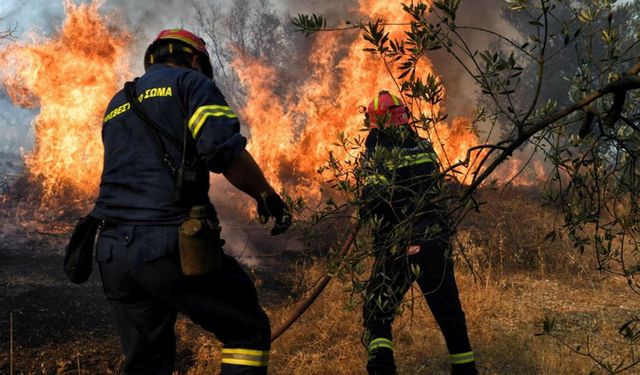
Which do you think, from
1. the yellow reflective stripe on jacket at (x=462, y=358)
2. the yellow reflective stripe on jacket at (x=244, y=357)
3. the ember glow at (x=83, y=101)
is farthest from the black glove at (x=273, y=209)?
the ember glow at (x=83, y=101)

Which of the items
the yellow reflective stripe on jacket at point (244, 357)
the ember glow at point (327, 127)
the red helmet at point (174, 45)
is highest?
the ember glow at point (327, 127)

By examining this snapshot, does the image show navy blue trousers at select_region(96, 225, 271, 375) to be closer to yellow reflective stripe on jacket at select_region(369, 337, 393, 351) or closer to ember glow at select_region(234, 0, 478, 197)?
yellow reflective stripe on jacket at select_region(369, 337, 393, 351)

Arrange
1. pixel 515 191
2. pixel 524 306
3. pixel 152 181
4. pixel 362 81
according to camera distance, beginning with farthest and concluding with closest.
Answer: pixel 515 191, pixel 362 81, pixel 524 306, pixel 152 181

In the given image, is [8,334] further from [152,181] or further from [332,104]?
[332,104]

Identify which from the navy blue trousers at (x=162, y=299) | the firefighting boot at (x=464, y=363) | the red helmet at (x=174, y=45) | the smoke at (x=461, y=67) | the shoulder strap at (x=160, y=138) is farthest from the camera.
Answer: the smoke at (x=461, y=67)

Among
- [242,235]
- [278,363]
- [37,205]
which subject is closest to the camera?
[278,363]

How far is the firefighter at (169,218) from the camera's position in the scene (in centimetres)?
229

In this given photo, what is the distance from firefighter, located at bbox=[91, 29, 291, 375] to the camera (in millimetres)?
2291

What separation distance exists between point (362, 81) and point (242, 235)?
530 cm

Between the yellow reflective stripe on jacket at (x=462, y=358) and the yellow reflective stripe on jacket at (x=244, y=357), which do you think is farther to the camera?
the yellow reflective stripe on jacket at (x=462, y=358)

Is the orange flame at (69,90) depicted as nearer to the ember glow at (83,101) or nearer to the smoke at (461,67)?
the ember glow at (83,101)

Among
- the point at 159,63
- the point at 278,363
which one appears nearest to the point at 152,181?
the point at 159,63

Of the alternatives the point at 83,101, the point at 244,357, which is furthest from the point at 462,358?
the point at 83,101

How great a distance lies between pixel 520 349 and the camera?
4566mm
